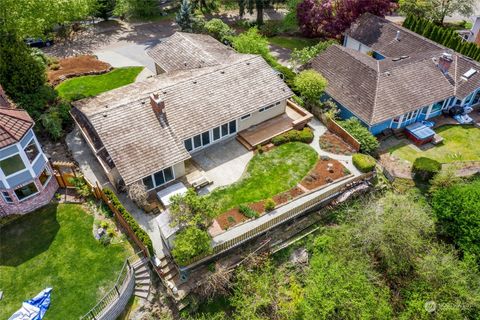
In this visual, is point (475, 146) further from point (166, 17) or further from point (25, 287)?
point (166, 17)

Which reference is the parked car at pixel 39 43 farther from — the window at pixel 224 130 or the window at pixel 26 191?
the window at pixel 224 130

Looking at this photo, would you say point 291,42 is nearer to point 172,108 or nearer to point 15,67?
point 172,108

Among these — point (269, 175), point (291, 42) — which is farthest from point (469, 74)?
point (269, 175)

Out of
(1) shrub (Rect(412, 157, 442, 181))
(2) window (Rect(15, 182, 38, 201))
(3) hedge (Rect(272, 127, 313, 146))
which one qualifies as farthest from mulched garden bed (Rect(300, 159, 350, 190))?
(2) window (Rect(15, 182, 38, 201))

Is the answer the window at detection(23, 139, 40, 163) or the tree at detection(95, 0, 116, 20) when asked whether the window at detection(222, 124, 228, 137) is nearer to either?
the window at detection(23, 139, 40, 163)

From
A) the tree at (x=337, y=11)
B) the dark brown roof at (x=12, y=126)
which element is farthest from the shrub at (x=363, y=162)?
the dark brown roof at (x=12, y=126)

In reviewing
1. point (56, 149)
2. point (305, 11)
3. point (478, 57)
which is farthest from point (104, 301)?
point (478, 57)
